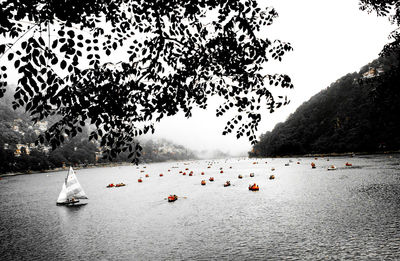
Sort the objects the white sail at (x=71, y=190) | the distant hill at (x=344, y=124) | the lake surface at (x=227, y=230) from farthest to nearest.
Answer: the distant hill at (x=344, y=124)
the white sail at (x=71, y=190)
the lake surface at (x=227, y=230)

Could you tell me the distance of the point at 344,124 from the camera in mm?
111688

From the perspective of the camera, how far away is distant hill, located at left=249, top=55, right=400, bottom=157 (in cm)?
9231

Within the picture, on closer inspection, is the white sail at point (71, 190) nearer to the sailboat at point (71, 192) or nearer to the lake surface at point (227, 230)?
the sailboat at point (71, 192)

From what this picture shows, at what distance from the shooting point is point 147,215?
58.9 feet

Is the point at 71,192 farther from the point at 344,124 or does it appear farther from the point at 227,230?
the point at 344,124

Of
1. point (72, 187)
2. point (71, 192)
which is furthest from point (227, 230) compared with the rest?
point (71, 192)

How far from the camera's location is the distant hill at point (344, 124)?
303 ft

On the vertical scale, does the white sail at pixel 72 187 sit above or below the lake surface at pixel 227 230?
above

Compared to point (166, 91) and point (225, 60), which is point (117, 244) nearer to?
point (166, 91)

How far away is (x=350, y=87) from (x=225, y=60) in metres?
147

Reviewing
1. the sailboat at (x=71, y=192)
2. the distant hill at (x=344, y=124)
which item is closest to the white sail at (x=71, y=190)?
the sailboat at (x=71, y=192)

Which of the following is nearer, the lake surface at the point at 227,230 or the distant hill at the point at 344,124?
the lake surface at the point at 227,230

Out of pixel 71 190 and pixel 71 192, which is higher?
pixel 71 190

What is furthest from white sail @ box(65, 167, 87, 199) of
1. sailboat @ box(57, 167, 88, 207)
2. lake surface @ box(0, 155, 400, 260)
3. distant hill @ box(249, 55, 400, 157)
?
distant hill @ box(249, 55, 400, 157)
